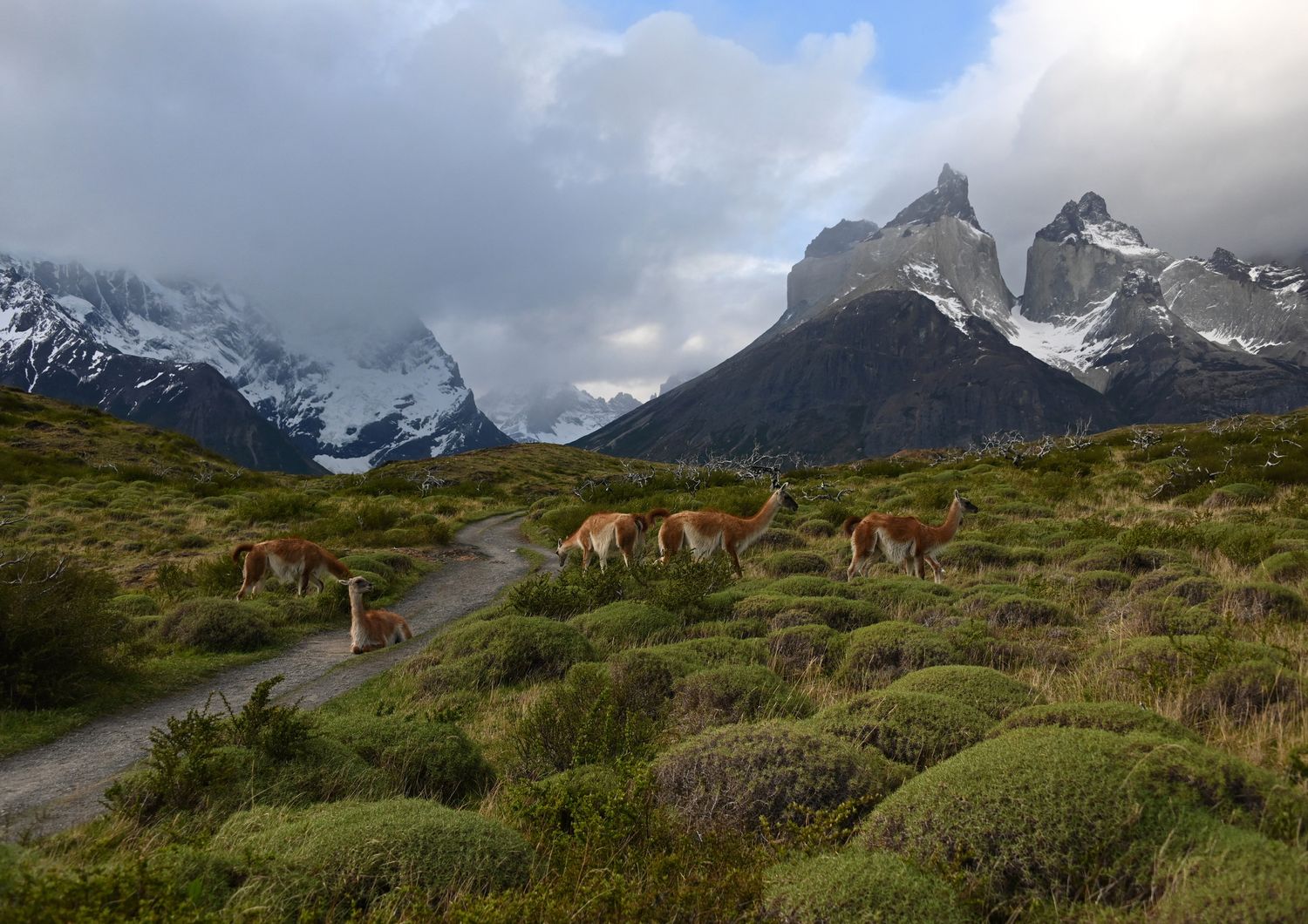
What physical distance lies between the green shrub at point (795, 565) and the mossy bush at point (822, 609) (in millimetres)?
3605

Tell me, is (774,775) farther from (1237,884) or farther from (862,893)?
(1237,884)

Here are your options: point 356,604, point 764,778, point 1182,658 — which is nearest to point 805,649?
point 1182,658

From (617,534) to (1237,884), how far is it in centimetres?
1285

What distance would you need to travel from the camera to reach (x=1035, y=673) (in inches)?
252

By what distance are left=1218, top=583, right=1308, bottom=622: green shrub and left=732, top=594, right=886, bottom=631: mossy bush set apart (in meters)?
3.86

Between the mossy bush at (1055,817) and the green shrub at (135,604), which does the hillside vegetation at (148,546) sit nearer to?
the green shrub at (135,604)

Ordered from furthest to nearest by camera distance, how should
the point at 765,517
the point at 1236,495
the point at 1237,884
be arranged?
1. the point at 1236,495
2. the point at 765,517
3. the point at 1237,884

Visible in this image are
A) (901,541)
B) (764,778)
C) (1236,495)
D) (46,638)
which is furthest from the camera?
(1236,495)

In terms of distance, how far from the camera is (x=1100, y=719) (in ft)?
14.0

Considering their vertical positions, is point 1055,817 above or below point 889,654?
above

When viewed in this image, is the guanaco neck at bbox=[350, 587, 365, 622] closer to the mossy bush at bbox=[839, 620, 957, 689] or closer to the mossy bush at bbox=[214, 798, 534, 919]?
the mossy bush at bbox=[214, 798, 534, 919]

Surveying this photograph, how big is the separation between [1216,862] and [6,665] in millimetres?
9912

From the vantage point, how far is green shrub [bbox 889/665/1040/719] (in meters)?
5.19

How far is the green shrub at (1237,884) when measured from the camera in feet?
7.77
